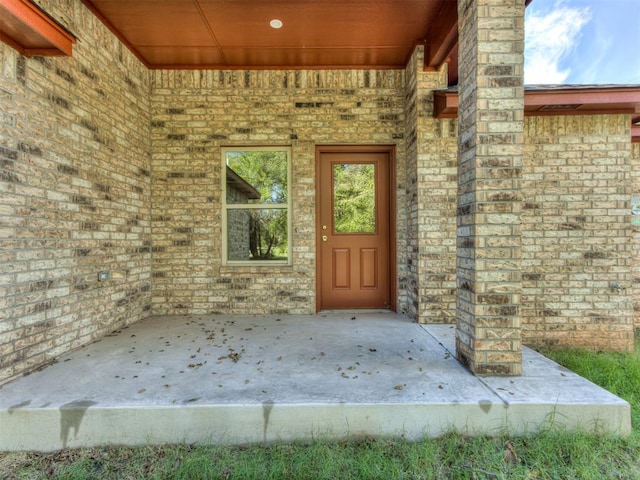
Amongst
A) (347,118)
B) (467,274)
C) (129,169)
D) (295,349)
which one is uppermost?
(347,118)

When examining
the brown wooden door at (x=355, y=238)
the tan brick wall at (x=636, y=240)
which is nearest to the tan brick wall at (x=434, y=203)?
the brown wooden door at (x=355, y=238)

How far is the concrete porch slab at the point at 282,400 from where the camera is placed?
190cm

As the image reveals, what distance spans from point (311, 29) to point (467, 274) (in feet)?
9.68

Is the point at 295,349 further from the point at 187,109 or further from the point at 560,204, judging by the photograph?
the point at 560,204

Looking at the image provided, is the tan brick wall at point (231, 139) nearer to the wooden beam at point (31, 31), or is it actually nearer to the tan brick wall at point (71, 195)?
the tan brick wall at point (71, 195)

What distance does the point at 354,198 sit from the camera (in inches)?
178

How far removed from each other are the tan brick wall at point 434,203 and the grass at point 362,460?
193 centimetres

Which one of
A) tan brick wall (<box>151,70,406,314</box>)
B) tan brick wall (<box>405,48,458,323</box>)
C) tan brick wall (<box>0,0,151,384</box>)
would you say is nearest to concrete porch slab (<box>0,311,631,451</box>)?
tan brick wall (<box>0,0,151,384</box>)

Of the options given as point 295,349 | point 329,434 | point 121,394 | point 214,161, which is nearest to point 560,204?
point 295,349

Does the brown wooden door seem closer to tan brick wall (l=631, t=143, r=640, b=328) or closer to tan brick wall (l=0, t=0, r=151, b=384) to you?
tan brick wall (l=0, t=0, r=151, b=384)

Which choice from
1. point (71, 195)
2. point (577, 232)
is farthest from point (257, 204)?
point (577, 232)

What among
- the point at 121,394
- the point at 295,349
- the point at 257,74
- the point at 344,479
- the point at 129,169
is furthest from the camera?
the point at 257,74

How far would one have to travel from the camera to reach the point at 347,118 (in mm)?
4281

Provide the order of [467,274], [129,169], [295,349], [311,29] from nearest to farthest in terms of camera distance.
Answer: [467,274] < [295,349] < [311,29] < [129,169]
